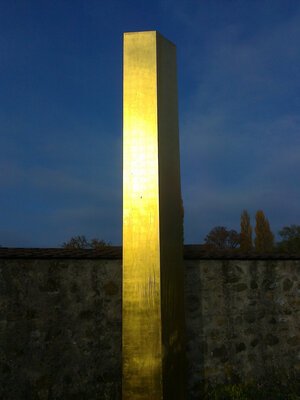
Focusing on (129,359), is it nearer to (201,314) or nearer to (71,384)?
(71,384)

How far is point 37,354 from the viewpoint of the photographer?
158 inches

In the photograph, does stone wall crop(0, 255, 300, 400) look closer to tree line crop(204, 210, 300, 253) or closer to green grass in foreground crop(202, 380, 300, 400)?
green grass in foreground crop(202, 380, 300, 400)

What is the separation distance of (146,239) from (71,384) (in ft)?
11.9

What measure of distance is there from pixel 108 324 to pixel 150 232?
11.5ft

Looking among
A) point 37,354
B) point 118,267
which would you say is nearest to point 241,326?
point 118,267

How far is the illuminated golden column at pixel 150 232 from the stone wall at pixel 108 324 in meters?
3.32

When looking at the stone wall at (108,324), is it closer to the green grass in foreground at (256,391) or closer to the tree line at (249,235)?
the green grass in foreground at (256,391)

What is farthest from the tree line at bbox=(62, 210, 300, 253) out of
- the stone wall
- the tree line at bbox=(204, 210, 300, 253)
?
the stone wall

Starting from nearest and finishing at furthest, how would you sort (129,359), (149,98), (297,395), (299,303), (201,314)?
(129,359) < (149,98) < (297,395) < (201,314) < (299,303)

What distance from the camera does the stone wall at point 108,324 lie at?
13.1ft

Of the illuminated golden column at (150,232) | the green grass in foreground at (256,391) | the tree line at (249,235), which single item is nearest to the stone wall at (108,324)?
the green grass in foreground at (256,391)

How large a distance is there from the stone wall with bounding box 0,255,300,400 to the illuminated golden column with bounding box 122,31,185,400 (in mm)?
3319

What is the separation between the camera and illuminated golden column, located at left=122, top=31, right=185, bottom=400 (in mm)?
1071

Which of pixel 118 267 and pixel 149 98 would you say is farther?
pixel 118 267
